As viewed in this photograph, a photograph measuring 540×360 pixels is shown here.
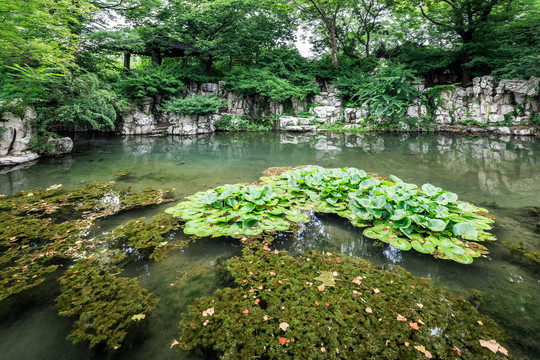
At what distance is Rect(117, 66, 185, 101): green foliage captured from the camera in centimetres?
1266

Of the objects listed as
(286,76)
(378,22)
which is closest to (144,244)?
(286,76)

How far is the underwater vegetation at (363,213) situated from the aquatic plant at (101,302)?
848mm

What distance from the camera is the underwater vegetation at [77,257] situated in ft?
5.11

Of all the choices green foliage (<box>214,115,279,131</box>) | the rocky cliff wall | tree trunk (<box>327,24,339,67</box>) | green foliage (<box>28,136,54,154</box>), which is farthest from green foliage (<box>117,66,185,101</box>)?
tree trunk (<box>327,24,339,67</box>)

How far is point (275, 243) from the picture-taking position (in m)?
2.49

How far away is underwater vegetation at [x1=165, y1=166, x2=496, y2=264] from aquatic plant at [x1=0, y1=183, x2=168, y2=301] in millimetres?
982

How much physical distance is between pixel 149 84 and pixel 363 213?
1452 cm

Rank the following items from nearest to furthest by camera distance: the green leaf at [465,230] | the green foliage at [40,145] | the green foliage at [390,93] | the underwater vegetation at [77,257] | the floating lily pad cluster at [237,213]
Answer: the underwater vegetation at [77,257], the green leaf at [465,230], the floating lily pad cluster at [237,213], the green foliage at [40,145], the green foliage at [390,93]

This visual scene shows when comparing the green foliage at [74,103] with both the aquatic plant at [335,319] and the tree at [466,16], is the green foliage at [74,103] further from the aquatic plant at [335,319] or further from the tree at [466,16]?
the tree at [466,16]

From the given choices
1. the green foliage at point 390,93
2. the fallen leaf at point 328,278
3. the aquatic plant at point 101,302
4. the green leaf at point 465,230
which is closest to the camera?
the aquatic plant at point 101,302

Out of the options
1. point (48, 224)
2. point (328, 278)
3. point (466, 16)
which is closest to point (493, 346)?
point (328, 278)

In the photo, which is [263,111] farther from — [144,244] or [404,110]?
[144,244]

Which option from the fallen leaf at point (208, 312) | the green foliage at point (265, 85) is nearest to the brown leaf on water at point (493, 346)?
the fallen leaf at point (208, 312)

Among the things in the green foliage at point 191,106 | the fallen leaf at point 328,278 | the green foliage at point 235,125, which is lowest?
the fallen leaf at point 328,278
